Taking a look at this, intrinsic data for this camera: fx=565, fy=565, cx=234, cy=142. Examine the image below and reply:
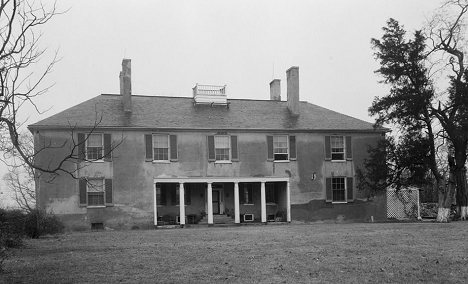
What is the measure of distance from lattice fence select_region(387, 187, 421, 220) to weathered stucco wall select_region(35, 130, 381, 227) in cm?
229

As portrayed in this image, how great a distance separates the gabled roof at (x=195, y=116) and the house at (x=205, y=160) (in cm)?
6

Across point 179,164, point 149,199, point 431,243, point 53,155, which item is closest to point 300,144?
point 179,164

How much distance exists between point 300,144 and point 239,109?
4.61 meters

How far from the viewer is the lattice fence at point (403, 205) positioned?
3712cm

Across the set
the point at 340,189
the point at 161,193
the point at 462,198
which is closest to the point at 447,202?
the point at 462,198

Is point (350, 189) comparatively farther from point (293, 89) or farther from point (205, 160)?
point (205, 160)

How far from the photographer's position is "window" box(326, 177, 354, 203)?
34750 mm

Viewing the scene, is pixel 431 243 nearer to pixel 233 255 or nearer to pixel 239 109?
pixel 233 255

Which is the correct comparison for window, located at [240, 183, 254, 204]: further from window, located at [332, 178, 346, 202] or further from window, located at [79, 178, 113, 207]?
window, located at [79, 178, 113, 207]

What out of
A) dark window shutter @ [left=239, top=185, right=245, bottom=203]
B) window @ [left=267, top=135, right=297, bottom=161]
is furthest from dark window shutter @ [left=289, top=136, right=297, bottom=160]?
dark window shutter @ [left=239, top=185, right=245, bottom=203]

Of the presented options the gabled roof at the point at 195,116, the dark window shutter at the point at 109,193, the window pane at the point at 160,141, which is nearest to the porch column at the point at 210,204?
the window pane at the point at 160,141

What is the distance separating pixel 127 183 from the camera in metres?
31.3

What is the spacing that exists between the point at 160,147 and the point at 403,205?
16730 millimetres

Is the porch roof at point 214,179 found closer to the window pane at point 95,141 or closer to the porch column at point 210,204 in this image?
the porch column at point 210,204
